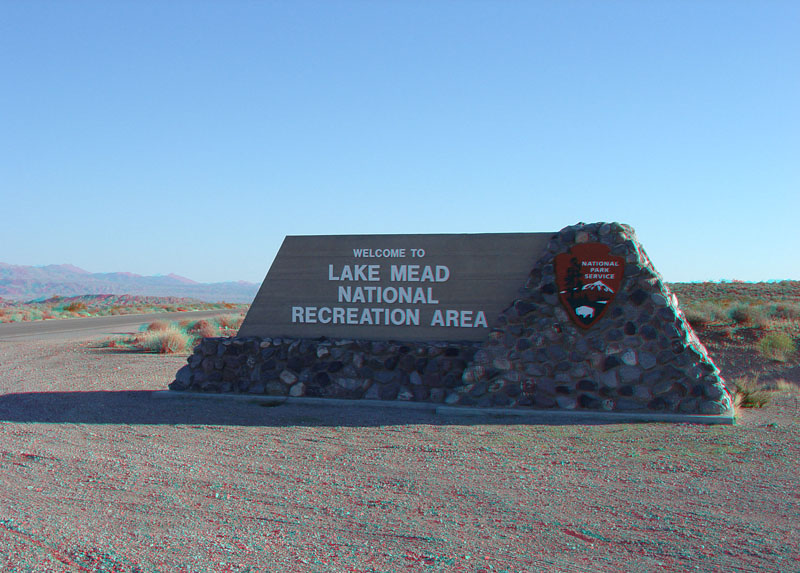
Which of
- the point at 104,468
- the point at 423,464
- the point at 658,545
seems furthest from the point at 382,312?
the point at 658,545

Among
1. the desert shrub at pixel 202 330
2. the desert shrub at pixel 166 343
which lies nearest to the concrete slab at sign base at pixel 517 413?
the desert shrub at pixel 166 343

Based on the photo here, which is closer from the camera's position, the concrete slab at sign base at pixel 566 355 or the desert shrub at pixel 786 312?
the concrete slab at sign base at pixel 566 355

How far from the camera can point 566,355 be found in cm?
1012

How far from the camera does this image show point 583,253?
10.4 metres

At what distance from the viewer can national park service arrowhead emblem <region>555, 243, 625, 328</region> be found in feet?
33.2

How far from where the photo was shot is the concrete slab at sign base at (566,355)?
9.82 meters

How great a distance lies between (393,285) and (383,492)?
209 inches

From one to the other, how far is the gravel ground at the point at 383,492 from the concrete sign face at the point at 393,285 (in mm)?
1514

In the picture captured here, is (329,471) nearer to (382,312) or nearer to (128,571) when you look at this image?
(128,571)

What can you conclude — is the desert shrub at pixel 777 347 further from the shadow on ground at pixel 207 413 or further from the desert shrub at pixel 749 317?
the shadow on ground at pixel 207 413

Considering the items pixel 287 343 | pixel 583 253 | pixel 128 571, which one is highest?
pixel 583 253

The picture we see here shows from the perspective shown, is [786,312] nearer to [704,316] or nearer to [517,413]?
[704,316]

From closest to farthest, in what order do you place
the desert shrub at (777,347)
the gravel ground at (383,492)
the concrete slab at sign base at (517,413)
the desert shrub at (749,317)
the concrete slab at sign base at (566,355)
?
1. the gravel ground at (383,492)
2. the concrete slab at sign base at (517,413)
3. the concrete slab at sign base at (566,355)
4. the desert shrub at (777,347)
5. the desert shrub at (749,317)

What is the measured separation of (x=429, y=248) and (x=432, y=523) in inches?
246
